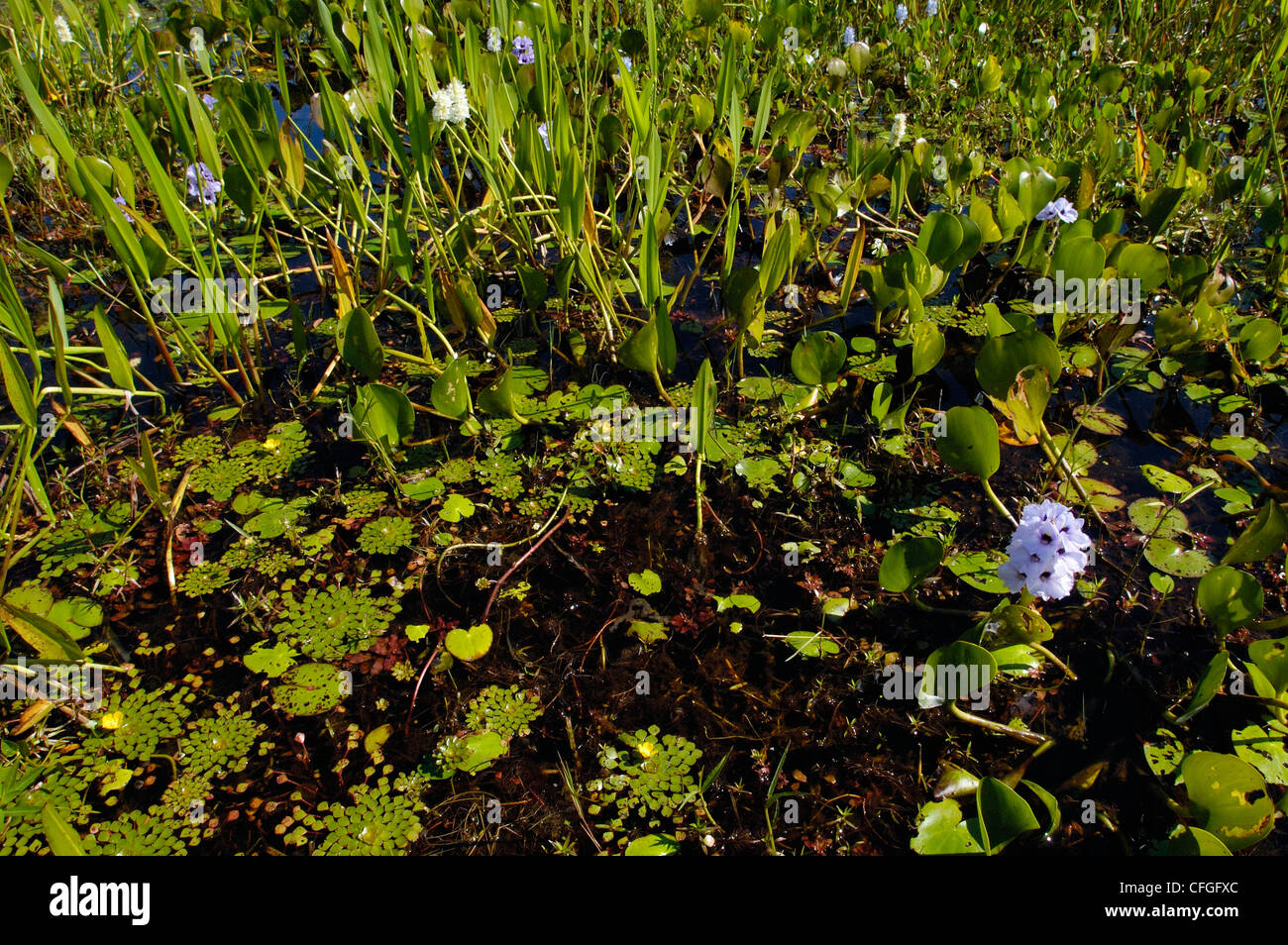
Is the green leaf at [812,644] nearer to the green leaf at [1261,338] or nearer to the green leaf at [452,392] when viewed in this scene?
the green leaf at [452,392]

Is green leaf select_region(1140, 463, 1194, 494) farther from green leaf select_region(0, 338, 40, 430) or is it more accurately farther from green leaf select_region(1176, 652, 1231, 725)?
green leaf select_region(0, 338, 40, 430)

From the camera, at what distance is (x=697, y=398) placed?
1496mm

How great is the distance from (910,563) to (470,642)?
79cm

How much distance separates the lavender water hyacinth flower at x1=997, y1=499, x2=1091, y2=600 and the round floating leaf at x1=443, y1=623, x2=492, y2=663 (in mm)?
922

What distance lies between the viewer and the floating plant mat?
4.13ft

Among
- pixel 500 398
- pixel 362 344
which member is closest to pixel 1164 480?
pixel 500 398

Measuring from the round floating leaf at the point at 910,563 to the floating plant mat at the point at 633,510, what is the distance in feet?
0.06

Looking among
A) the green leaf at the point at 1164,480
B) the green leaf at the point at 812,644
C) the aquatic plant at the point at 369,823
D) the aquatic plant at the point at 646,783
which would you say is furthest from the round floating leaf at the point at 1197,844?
the aquatic plant at the point at 369,823

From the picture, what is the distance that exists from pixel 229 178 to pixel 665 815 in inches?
66.5

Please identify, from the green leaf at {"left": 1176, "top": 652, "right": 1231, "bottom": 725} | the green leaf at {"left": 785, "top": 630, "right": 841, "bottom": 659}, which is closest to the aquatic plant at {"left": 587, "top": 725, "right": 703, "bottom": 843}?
the green leaf at {"left": 785, "top": 630, "right": 841, "bottom": 659}

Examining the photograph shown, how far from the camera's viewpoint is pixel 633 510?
176cm

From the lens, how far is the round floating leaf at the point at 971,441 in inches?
56.4
